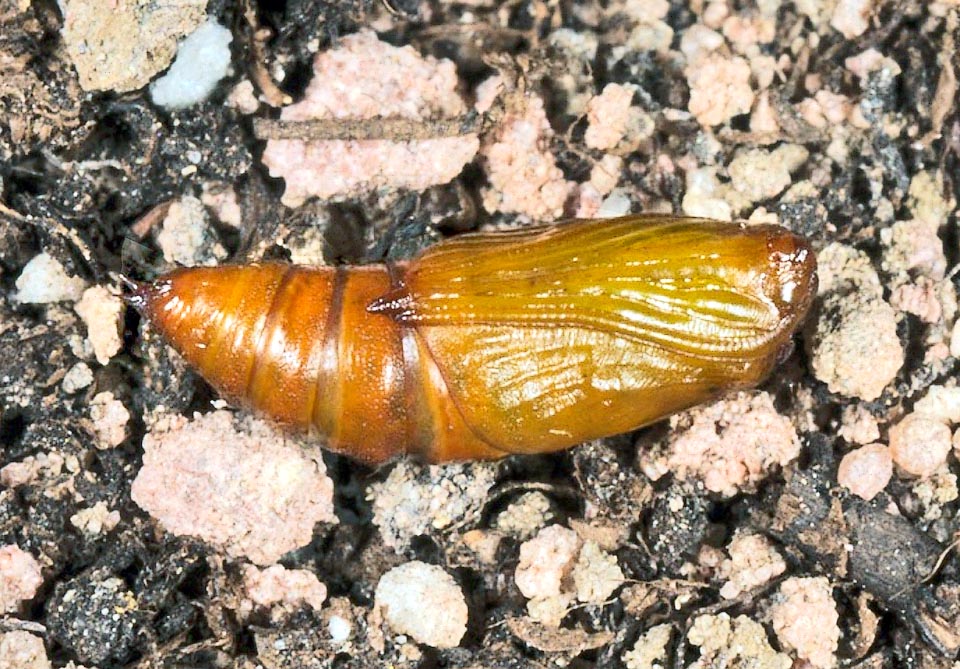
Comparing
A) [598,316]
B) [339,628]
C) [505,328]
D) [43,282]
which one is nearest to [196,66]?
[43,282]

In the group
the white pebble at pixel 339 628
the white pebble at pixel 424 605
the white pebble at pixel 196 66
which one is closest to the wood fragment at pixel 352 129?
the white pebble at pixel 196 66

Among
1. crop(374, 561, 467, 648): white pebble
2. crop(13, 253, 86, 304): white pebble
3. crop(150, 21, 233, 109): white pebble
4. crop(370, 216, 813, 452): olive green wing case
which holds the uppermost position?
crop(150, 21, 233, 109): white pebble

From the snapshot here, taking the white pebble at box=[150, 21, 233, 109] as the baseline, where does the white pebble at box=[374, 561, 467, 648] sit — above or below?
below

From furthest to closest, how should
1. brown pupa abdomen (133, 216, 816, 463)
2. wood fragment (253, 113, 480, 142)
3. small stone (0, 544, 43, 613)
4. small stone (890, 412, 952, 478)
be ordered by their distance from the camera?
wood fragment (253, 113, 480, 142), small stone (890, 412, 952, 478), small stone (0, 544, 43, 613), brown pupa abdomen (133, 216, 816, 463)

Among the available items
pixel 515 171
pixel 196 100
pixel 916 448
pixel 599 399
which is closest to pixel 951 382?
pixel 916 448

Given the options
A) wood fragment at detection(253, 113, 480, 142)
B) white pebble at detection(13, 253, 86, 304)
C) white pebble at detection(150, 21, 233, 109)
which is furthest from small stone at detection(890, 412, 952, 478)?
white pebble at detection(13, 253, 86, 304)

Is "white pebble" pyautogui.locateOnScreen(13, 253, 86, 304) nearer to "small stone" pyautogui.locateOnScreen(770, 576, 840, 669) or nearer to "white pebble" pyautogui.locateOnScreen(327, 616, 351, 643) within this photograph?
"white pebble" pyautogui.locateOnScreen(327, 616, 351, 643)

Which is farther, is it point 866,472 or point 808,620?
point 866,472

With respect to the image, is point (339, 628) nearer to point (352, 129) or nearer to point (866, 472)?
point (352, 129)
